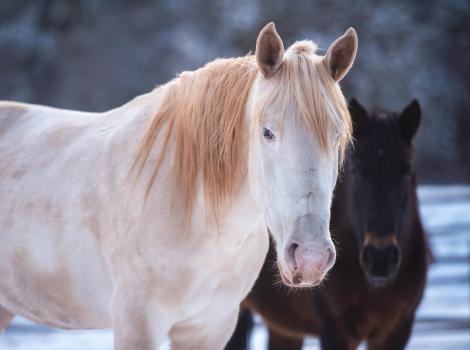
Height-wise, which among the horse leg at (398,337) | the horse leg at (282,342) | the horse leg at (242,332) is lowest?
the horse leg at (282,342)

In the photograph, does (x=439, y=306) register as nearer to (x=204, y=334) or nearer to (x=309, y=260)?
(x=204, y=334)

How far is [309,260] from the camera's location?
2.02 metres

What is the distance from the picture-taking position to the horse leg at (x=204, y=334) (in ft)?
8.63

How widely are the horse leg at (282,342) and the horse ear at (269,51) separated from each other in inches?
117

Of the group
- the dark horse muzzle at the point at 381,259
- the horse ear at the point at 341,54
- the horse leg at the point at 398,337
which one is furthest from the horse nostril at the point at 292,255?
the horse leg at the point at 398,337

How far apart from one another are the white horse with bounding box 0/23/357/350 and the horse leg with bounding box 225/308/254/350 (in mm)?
1947

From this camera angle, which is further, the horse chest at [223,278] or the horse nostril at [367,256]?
the horse nostril at [367,256]

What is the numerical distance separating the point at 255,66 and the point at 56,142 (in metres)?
1.02

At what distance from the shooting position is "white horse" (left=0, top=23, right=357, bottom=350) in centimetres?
216

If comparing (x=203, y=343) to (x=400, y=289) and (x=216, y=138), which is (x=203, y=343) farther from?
(x=400, y=289)

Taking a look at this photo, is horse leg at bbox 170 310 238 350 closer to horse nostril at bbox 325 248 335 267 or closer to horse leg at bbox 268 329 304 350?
horse nostril at bbox 325 248 335 267

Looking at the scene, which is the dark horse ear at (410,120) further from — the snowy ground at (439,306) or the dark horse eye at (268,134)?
the snowy ground at (439,306)

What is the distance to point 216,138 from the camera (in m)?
2.49

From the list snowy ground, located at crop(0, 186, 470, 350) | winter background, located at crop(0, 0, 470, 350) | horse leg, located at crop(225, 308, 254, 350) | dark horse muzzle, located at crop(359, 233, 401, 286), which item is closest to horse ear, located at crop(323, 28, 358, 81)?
dark horse muzzle, located at crop(359, 233, 401, 286)
